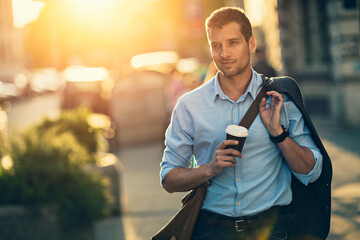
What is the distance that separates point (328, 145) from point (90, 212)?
6.94 meters

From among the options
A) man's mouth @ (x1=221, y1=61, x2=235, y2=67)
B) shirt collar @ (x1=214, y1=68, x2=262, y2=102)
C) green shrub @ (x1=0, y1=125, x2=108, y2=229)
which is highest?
man's mouth @ (x1=221, y1=61, x2=235, y2=67)

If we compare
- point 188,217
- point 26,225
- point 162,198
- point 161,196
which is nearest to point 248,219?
point 188,217

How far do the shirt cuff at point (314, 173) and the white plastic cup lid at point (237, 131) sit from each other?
17.8 inches

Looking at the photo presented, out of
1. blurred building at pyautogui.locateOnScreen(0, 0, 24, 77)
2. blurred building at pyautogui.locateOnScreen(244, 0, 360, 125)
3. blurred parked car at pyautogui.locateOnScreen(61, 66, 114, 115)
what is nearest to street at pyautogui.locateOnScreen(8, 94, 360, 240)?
blurred building at pyautogui.locateOnScreen(244, 0, 360, 125)

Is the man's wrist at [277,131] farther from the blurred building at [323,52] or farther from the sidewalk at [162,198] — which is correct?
the blurred building at [323,52]

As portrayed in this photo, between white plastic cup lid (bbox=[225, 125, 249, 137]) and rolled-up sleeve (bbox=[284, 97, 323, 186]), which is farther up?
white plastic cup lid (bbox=[225, 125, 249, 137])

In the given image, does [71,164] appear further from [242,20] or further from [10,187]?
[242,20]

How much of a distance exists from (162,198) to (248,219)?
5.65 metres

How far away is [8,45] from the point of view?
71188mm

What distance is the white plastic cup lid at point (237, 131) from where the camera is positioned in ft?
9.13

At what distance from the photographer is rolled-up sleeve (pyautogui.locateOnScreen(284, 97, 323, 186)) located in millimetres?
3058

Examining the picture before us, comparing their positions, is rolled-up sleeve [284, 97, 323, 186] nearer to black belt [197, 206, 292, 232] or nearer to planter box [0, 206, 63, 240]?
black belt [197, 206, 292, 232]

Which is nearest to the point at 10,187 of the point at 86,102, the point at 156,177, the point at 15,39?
the point at 156,177

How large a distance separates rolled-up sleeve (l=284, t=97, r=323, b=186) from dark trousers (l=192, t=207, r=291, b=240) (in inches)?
9.3
